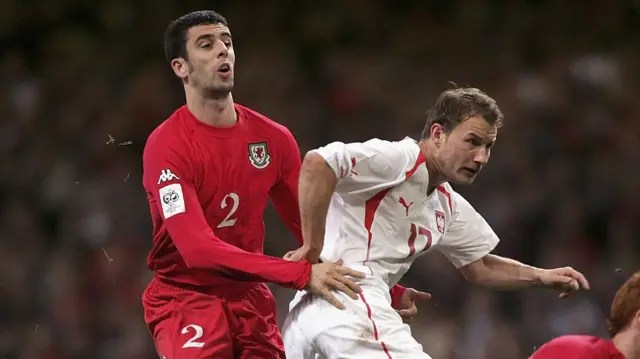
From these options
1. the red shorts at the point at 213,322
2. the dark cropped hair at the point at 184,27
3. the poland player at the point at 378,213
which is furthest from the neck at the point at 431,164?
the dark cropped hair at the point at 184,27

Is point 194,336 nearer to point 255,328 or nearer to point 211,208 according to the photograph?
point 255,328

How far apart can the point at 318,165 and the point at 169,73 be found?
4459 mm

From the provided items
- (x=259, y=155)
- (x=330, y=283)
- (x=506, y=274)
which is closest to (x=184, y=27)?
(x=259, y=155)

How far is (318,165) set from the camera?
3.33 metres

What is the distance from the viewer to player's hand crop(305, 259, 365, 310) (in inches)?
133

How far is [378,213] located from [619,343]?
2.89ft

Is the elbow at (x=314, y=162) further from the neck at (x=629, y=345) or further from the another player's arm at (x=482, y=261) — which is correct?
the neck at (x=629, y=345)

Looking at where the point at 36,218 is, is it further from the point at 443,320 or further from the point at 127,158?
the point at 443,320

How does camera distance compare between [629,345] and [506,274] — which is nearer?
[629,345]

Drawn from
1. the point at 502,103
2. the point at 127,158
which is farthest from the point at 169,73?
the point at 502,103

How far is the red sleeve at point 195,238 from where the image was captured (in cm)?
340

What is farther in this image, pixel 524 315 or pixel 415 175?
pixel 524 315

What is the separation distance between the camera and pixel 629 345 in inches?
129

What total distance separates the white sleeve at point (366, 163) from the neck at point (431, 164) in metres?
0.10
